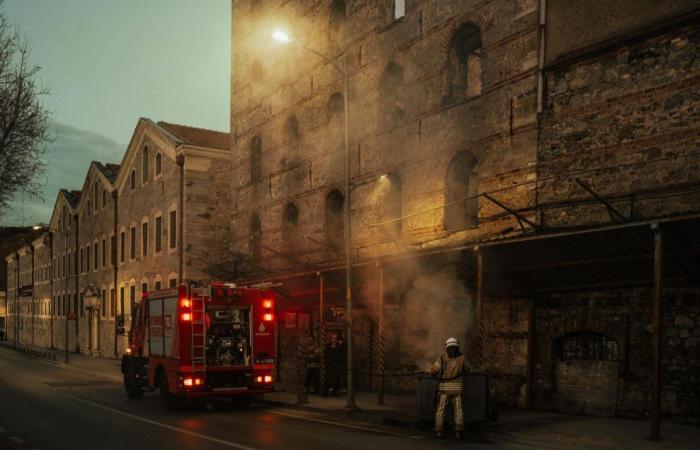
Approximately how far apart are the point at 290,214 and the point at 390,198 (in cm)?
630

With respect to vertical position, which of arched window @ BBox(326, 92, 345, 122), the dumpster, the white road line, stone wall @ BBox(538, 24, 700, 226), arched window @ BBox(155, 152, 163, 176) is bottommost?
the white road line

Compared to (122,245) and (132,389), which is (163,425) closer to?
(132,389)

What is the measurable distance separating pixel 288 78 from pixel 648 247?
1674 cm

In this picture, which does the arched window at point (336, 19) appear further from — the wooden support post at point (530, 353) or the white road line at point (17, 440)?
the white road line at point (17, 440)

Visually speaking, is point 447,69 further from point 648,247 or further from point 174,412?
point 174,412

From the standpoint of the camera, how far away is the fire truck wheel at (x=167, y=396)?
17594mm

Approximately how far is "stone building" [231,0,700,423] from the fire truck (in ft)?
8.92

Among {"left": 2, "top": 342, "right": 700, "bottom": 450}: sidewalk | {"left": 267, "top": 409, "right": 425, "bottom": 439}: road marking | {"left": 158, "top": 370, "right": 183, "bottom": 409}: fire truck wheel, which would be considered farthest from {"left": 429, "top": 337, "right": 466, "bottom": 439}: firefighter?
{"left": 158, "top": 370, "right": 183, "bottom": 409}: fire truck wheel

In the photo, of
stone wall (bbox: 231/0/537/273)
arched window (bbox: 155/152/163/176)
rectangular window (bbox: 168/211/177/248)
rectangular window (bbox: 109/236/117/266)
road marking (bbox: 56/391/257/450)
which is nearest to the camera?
road marking (bbox: 56/391/257/450)

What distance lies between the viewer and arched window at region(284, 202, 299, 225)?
26163 mm

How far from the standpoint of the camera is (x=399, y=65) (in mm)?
20734

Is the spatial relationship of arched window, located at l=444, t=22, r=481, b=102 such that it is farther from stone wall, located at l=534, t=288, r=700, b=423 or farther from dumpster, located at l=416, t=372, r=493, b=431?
dumpster, located at l=416, t=372, r=493, b=431

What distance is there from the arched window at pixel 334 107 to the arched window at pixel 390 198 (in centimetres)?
376

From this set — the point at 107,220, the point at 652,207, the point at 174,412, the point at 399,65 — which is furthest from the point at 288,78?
the point at 107,220
